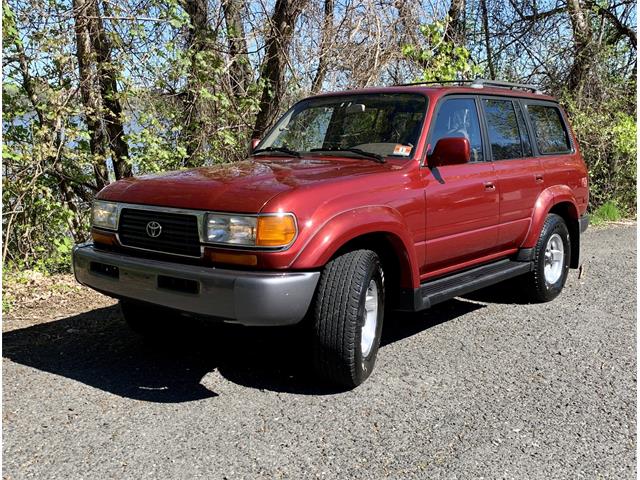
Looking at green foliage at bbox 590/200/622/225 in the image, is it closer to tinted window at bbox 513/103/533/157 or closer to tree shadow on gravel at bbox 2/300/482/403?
tinted window at bbox 513/103/533/157

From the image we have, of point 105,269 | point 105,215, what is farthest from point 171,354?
point 105,215

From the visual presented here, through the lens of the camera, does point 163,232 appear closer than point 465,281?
Yes

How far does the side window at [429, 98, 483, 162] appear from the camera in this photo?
4.68 metres

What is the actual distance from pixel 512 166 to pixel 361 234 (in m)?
2.08

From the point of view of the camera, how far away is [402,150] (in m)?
4.44

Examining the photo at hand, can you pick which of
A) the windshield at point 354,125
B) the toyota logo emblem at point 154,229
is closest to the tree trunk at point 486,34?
the windshield at point 354,125

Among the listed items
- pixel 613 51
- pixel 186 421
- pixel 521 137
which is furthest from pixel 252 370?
pixel 613 51

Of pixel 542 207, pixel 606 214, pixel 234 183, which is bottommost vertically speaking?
pixel 606 214

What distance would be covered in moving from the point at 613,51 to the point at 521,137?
824 cm

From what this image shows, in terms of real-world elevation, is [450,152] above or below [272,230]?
above

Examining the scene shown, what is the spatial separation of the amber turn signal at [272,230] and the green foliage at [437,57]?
5527 millimetres

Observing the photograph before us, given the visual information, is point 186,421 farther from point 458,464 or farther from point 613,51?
point 613,51

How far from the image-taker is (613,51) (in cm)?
1232

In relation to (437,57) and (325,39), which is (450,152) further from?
(437,57)
